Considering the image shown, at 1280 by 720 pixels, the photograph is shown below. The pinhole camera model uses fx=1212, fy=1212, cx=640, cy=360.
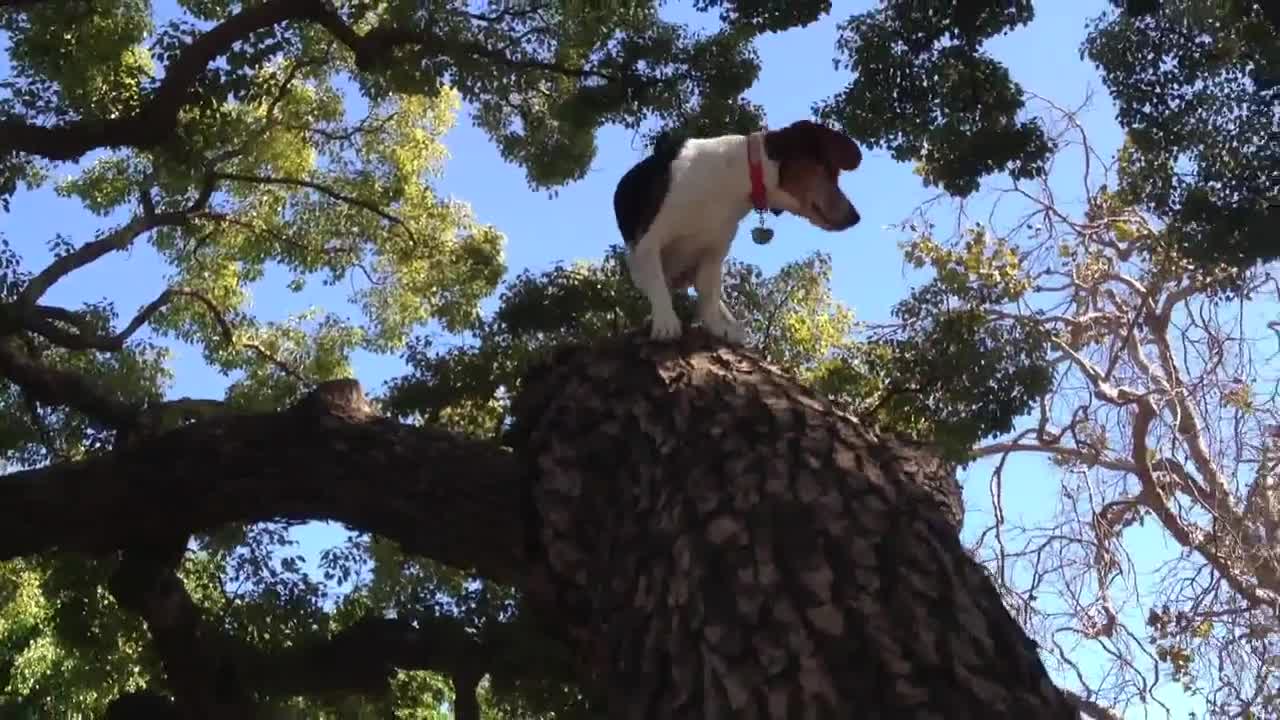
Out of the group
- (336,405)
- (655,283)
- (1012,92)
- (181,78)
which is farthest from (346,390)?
(1012,92)

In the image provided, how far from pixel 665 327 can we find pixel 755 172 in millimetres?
524

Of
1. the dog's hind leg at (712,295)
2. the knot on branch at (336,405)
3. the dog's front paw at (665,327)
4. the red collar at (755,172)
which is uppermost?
the red collar at (755,172)

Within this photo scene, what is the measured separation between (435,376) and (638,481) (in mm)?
2769

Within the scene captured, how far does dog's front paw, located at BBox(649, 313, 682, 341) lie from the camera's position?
10.4ft

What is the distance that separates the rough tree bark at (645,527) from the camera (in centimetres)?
191

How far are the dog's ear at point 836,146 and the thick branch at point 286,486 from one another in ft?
3.90

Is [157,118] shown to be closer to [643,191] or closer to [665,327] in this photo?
[643,191]

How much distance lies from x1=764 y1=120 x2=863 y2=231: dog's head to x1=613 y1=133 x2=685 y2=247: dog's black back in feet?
0.99

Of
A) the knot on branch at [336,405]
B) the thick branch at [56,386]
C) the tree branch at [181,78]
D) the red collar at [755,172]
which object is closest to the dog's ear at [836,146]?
the red collar at [755,172]

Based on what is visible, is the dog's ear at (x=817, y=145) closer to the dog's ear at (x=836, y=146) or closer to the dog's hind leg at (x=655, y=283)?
the dog's ear at (x=836, y=146)

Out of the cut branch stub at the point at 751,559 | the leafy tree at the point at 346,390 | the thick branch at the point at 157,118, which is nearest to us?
the cut branch stub at the point at 751,559

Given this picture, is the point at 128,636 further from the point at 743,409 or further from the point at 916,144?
the point at 916,144

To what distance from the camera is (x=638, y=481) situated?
2496mm

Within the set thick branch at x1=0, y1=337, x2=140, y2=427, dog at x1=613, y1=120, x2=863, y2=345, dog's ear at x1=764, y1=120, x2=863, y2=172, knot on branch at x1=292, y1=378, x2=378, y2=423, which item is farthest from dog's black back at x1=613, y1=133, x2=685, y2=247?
thick branch at x1=0, y1=337, x2=140, y2=427
